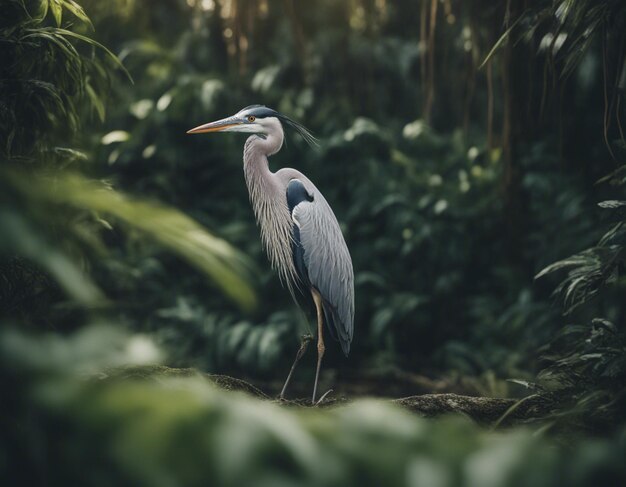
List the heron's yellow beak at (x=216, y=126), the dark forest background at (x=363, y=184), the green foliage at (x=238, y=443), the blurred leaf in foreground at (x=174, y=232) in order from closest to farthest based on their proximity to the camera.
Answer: the green foliage at (x=238, y=443) → the blurred leaf in foreground at (x=174, y=232) → the dark forest background at (x=363, y=184) → the heron's yellow beak at (x=216, y=126)

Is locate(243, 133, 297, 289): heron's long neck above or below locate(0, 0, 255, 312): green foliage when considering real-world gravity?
below

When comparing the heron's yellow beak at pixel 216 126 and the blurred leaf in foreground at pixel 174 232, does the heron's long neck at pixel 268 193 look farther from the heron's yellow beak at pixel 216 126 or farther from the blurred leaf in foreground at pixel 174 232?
the blurred leaf in foreground at pixel 174 232

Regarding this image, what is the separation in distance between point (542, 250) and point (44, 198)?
15.7 ft

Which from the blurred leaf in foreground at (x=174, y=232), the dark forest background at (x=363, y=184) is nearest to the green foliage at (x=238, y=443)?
the dark forest background at (x=363, y=184)

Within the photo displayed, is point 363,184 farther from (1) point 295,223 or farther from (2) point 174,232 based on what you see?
(2) point 174,232

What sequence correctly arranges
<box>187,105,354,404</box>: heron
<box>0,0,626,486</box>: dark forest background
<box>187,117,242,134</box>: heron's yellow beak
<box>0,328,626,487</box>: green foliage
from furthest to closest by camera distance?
<box>187,105,354,404</box>: heron, <box>187,117,242,134</box>: heron's yellow beak, <box>0,0,626,486</box>: dark forest background, <box>0,328,626,487</box>: green foliage

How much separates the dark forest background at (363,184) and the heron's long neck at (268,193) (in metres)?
0.45

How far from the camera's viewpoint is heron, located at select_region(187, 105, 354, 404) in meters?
3.31

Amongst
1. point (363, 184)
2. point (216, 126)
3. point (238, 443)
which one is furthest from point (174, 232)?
point (363, 184)

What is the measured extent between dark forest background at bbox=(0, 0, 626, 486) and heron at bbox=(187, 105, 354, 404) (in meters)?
0.45

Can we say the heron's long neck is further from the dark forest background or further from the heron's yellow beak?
the dark forest background

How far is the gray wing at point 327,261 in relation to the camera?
333 cm

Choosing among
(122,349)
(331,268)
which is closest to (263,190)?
(331,268)

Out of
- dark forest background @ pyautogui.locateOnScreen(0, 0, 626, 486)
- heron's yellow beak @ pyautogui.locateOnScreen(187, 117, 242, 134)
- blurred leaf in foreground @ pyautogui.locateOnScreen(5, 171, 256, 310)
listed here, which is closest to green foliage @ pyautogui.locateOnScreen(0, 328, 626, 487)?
dark forest background @ pyautogui.locateOnScreen(0, 0, 626, 486)
